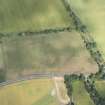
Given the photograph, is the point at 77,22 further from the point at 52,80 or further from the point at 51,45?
the point at 52,80

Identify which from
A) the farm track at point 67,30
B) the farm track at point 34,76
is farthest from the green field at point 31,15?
the farm track at point 34,76

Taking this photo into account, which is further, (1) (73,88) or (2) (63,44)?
(2) (63,44)

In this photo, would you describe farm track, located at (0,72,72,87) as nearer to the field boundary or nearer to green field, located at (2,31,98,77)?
green field, located at (2,31,98,77)

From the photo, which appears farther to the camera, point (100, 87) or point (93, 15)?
point (93, 15)

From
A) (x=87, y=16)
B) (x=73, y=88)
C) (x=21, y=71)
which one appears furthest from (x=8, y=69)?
(x=87, y=16)

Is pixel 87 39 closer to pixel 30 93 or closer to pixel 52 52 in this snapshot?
pixel 52 52

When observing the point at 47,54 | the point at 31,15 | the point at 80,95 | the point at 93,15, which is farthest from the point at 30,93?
the point at 93,15

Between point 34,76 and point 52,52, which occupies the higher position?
point 52,52
